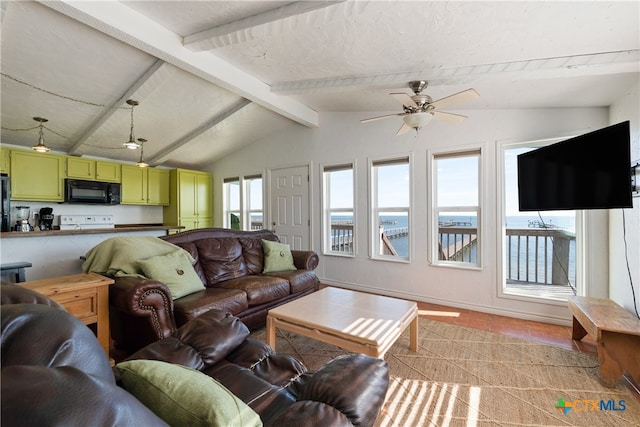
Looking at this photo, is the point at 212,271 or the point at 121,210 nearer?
the point at 212,271

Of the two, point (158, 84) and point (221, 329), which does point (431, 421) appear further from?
point (158, 84)

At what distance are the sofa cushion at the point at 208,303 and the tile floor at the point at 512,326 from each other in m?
2.07

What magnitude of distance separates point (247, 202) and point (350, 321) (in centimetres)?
437

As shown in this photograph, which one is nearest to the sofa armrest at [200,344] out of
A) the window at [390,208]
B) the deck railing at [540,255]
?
the window at [390,208]

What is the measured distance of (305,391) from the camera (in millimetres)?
932

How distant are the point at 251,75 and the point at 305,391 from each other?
3.35 metres

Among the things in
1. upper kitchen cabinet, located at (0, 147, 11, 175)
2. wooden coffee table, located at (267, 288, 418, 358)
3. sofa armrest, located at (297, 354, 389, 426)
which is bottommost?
wooden coffee table, located at (267, 288, 418, 358)

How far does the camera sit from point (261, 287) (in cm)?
272

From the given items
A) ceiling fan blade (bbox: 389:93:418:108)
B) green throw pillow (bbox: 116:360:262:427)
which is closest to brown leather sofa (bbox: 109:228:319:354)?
green throw pillow (bbox: 116:360:262:427)

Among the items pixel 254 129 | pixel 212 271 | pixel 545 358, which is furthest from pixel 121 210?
pixel 545 358

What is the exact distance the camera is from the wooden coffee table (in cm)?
175

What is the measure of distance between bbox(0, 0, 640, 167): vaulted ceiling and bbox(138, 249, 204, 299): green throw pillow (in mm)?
1811

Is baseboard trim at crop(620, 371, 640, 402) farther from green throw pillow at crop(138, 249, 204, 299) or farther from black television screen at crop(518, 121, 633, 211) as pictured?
green throw pillow at crop(138, 249, 204, 299)

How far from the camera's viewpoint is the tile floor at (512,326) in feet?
8.23
